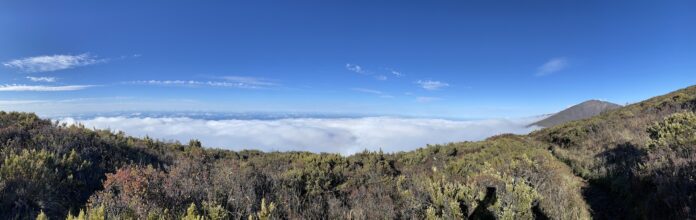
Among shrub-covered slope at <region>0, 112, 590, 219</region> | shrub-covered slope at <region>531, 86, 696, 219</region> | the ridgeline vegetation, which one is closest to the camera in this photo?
shrub-covered slope at <region>0, 112, 590, 219</region>

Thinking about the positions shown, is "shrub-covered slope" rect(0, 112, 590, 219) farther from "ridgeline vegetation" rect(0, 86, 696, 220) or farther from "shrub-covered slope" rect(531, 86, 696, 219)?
"shrub-covered slope" rect(531, 86, 696, 219)

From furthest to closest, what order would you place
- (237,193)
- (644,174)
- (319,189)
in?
1. (319,189)
2. (644,174)
3. (237,193)

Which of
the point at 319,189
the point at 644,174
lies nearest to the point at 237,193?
the point at 319,189

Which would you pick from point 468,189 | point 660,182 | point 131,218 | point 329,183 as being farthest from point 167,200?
point 660,182

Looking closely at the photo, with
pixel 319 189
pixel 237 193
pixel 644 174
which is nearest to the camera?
pixel 237 193

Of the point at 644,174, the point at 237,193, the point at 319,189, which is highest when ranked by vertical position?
the point at 644,174

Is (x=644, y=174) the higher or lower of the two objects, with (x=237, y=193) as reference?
higher

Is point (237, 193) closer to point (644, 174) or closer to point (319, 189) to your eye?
point (319, 189)

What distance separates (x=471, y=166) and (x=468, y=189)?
512 cm

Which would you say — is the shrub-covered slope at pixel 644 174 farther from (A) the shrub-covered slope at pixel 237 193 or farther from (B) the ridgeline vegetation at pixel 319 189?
(A) the shrub-covered slope at pixel 237 193

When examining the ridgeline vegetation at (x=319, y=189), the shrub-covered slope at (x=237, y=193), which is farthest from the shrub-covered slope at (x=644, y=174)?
the shrub-covered slope at (x=237, y=193)

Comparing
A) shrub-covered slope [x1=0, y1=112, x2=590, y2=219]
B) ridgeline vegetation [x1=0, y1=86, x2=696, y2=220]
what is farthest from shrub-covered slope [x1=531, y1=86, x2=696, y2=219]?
shrub-covered slope [x1=0, y1=112, x2=590, y2=219]

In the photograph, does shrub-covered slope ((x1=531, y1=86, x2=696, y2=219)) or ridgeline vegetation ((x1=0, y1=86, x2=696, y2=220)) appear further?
shrub-covered slope ((x1=531, y1=86, x2=696, y2=219))

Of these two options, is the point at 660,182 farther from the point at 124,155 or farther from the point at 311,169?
the point at 124,155
